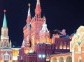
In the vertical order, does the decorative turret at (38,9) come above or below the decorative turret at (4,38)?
above

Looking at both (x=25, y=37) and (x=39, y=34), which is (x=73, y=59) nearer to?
(x=39, y=34)

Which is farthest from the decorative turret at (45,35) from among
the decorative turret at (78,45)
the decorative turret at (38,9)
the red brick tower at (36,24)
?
the decorative turret at (78,45)

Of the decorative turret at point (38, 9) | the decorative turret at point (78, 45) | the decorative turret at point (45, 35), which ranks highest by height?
the decorative turret at point (38, 9)

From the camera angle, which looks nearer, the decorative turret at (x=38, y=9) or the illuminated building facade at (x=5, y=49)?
the decorative turret at (x=38, y=9)

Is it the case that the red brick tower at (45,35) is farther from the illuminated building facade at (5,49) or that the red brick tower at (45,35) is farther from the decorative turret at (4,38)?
the illuminated building facade at (5,49)

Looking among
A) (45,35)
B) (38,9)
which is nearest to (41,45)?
(45,35)

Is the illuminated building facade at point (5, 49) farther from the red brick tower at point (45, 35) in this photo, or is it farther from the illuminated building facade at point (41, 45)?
the red brick tower at point (45, 35)

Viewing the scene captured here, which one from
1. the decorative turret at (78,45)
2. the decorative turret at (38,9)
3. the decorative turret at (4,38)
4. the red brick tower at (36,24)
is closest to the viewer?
the decorative turret at (78,45)

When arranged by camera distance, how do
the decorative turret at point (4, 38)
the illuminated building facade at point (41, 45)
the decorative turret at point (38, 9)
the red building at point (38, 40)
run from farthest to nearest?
the decorative turret at point (4, 38) < the decorative turret at point (38, 9) < the red building at point (38, 40) < the illuminated building facade at point (41, 45)

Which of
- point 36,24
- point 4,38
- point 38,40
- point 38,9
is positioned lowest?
point 38,40

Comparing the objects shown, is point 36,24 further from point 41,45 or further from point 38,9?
point 41,45

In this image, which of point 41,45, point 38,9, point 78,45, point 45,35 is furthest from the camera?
point 38,9

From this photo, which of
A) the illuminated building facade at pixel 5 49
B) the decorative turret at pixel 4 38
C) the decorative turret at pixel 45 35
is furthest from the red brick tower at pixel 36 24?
the illuminated building facade at pixel 5 49

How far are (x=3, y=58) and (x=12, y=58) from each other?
→ 29.8 inches
